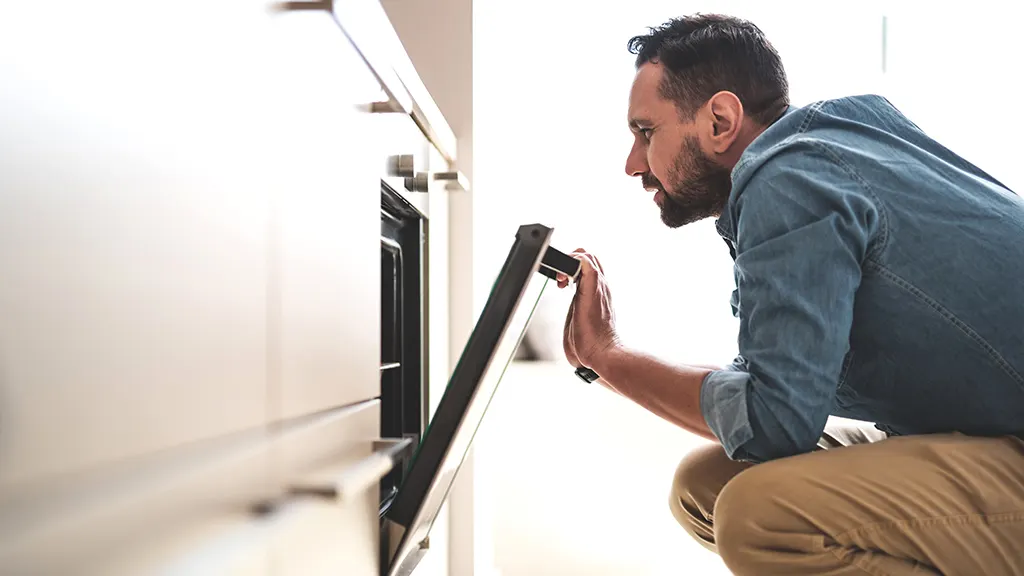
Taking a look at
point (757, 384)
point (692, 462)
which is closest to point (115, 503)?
point (757, 384)

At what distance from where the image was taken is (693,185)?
1.46 meters

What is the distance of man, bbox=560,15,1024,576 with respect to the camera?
1011mm

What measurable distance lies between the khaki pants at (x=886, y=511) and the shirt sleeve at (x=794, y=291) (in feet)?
0.20

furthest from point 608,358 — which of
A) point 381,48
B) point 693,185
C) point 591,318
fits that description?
point 381,48

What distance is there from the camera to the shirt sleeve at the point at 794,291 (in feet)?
3.32

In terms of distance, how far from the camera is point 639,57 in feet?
5.10

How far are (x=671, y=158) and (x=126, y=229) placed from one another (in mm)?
1189

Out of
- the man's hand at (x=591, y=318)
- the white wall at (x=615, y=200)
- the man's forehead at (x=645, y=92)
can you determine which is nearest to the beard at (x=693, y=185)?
the man's forehead at (x=645, y=92)

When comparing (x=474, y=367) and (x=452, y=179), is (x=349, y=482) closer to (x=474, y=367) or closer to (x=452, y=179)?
(x=474, y=367)

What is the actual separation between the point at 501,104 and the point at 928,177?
1.71m

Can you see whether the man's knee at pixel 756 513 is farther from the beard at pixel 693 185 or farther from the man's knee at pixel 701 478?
the beard at pixel 693 185

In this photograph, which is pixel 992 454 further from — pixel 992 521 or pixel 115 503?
pixel 115 503

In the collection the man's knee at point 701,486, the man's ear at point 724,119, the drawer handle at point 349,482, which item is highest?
the man's ear at point 724,119

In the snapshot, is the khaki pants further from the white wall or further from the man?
the white wall
